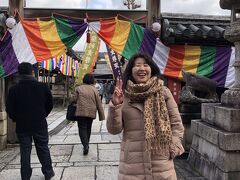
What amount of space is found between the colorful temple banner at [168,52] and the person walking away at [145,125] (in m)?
5.59

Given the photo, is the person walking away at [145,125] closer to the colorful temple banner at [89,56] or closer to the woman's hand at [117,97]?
the woman's hand at [117,97]

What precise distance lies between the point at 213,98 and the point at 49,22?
4553 mm

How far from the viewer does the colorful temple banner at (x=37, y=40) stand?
909 cm

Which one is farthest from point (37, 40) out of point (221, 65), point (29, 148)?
point (221, 65)

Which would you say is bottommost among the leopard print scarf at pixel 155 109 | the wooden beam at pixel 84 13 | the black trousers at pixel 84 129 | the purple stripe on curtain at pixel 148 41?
the black trousers at pixel 84 129

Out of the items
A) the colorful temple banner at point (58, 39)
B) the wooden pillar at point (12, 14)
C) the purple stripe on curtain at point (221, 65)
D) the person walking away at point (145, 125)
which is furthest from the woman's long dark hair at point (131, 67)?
the wooden pillar at point (12, 14)

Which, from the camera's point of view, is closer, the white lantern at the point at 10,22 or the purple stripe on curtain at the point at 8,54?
the white lantern at the point at 10,22

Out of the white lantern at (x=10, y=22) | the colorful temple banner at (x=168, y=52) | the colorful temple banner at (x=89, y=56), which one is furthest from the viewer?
the colorful temple banner at (x=89, y=56)

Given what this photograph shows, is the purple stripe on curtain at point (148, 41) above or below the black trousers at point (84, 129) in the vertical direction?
above

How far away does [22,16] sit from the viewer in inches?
378

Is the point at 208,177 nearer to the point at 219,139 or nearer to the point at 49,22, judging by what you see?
the point at 219,139

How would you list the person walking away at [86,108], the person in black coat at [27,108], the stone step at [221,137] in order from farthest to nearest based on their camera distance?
the person walking away at [86,108] → the person in black coat at [27,108] → the stone step at [221,137]

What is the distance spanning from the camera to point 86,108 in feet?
27.7

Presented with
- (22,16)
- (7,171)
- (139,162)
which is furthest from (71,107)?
(139,162)
